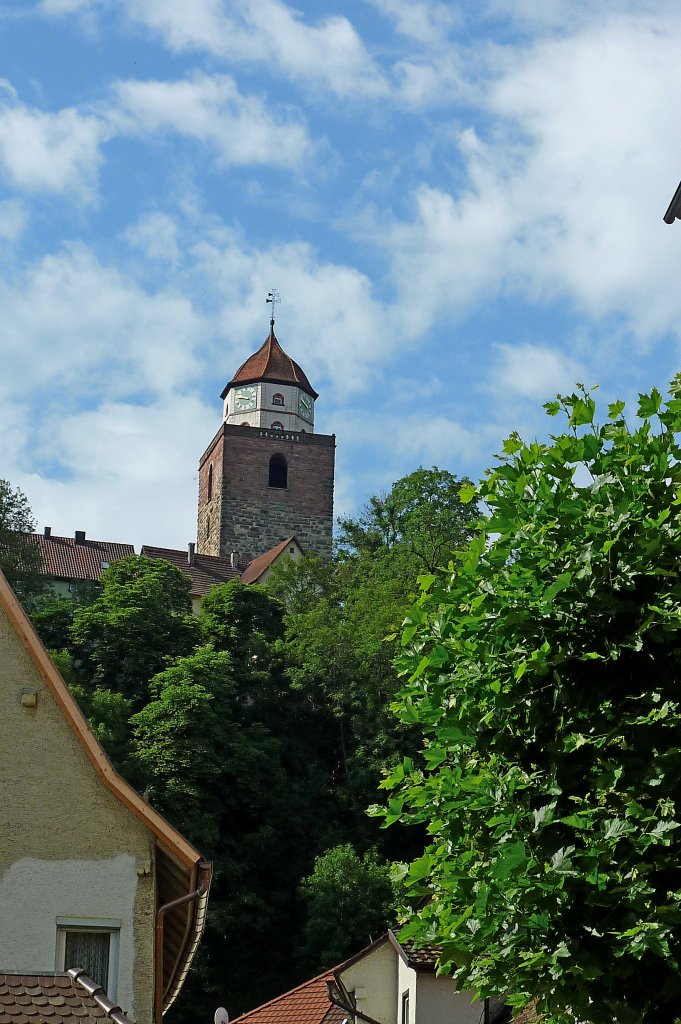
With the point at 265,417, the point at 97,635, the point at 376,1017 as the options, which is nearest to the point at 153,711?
the point at 97,635

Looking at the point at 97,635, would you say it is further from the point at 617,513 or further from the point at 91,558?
the point at 617,513

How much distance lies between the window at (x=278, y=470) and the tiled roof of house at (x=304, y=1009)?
5256 cm

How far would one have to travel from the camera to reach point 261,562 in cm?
7956

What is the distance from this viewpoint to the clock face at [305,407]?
3558 inches

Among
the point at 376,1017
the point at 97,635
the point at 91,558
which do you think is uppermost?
the point at 91,558

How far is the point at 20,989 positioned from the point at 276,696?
48.9 metres

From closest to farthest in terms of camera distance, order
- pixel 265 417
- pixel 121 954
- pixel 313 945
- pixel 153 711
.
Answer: pixel 121 954 → pixel 313 945 → pixel 153 711 → pixel 265 417

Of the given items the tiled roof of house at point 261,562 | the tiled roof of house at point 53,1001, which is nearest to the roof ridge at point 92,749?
the tiled roof of house at point 53,1001

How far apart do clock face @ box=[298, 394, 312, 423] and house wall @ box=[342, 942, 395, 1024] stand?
207 feet

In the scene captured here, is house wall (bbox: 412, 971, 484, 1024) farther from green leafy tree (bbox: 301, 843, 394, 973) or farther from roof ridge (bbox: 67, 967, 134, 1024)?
green leafy tree (bbox: 301, 843, 394, 973)

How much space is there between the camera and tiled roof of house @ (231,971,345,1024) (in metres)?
29.4

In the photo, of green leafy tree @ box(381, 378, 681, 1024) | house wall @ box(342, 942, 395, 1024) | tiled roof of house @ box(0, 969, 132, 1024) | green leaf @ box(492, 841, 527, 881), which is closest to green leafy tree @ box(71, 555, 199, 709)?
house wall @ box(342, 942, 395, 1024)

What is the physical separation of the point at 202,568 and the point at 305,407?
14.6 meters

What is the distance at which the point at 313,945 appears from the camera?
1948 inches
